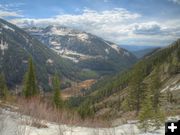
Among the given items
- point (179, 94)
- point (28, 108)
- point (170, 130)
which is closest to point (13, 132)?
point (28, 108)

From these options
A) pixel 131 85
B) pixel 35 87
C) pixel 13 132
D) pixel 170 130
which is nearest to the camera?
pixel 170 130

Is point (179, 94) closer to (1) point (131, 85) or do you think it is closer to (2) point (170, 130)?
(1) point (131, 85)

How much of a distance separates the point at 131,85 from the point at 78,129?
57.0 m

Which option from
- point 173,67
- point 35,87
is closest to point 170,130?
point 35,87

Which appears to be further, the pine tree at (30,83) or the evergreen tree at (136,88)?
the evergreen tree at (136,88)

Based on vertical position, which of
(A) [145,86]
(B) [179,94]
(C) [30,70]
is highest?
(C) [30,70]

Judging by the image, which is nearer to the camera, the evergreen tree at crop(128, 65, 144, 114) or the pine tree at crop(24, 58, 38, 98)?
the pine tree at crop(24, 58, 38, 98)

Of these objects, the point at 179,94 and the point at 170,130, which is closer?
the point at 170,130

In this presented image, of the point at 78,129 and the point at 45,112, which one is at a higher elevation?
the point at 45,112

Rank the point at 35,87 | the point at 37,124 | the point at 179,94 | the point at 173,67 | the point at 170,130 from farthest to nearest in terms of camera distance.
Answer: the point at 173,67, the point at 179,94, the point at 35,87, the point at 37,124, the point at 170,130

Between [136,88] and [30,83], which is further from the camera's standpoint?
[136,88]

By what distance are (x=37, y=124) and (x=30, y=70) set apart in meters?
54.3

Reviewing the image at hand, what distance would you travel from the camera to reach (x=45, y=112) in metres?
13.2

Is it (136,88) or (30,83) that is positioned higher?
(30,83)
